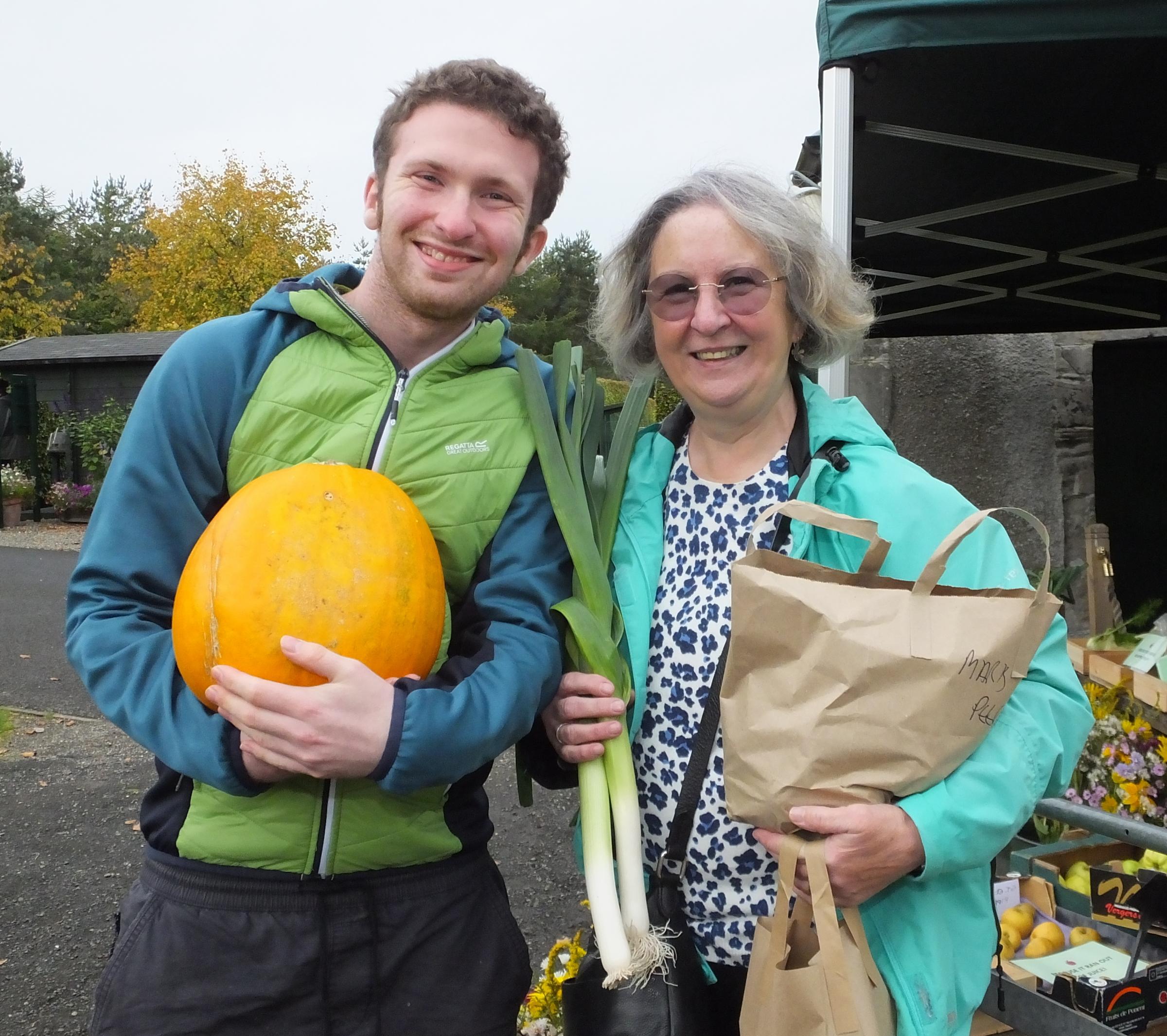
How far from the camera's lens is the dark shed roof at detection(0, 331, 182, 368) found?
17.4m

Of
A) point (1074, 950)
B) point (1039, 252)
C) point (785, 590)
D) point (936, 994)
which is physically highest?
point (1039, 252)

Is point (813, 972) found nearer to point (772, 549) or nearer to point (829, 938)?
point (829, 938)

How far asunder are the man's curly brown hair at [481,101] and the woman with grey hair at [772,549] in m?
0.25

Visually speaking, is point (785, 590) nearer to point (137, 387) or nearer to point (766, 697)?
point (766, 697)

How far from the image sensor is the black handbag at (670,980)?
1426 mm

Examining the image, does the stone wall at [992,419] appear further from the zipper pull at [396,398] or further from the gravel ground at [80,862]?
the zipper pull at [396,398]

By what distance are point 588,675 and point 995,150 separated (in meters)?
2.72

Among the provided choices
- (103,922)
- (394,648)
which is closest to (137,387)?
(103,922)

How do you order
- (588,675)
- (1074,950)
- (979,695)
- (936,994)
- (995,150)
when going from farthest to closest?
(995,150)
(1074,950)
(588,675)
(936,994)
(979,695)

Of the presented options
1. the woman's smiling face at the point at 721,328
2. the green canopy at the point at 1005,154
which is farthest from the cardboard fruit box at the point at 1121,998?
the green canopy at the point at 1005,154

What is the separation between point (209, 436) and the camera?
1401mm

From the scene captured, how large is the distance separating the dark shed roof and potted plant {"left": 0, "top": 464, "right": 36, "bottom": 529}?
86.5 inches

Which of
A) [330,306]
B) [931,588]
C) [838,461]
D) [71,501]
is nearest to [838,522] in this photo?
[931,588]

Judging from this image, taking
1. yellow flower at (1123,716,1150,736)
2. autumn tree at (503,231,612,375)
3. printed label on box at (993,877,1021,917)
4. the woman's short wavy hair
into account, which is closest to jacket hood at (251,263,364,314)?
the woman's short wavy hair
